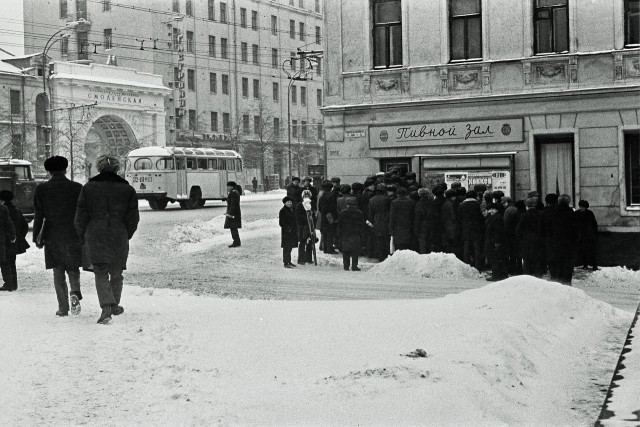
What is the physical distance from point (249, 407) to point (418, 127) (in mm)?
19136

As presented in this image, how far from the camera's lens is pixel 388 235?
19.9 meters

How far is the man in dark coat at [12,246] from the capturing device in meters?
14.7

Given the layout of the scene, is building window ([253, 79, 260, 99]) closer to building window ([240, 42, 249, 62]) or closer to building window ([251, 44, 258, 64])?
building window ([251, 44, 258, 64])

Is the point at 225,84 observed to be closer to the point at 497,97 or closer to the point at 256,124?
the point at 256,124

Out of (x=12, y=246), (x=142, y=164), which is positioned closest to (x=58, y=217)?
(x=12, y=246)

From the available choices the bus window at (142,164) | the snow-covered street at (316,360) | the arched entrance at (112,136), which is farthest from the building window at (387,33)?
the arched entrance at (112,136)

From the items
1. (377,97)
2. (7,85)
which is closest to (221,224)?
(377,97)

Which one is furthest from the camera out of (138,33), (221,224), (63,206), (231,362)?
(138,33)

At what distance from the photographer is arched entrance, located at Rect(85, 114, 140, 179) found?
6588cm

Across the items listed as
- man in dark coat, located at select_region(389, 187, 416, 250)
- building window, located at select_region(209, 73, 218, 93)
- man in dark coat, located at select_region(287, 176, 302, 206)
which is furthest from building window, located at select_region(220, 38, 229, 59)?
man in dark coat, located at select_region(389, 187, 416, 250)

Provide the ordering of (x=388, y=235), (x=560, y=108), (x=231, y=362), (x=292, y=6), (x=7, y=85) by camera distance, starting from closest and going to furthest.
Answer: (x=231, y=362), (x=388, y=235), (x=560, y=108), (x=7, y=85), (x=292, y=6)

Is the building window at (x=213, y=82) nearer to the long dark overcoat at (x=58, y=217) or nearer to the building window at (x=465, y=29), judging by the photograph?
the building window at (x=465, y=29)

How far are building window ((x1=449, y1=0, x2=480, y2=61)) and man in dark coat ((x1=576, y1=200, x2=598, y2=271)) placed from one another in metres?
7.36

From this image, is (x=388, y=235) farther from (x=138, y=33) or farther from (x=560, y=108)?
(x=138, y=33)
